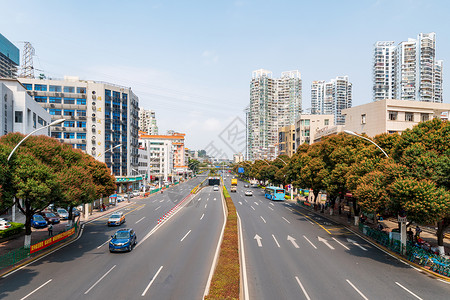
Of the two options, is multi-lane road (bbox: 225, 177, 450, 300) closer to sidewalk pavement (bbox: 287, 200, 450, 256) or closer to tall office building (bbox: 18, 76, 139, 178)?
sidewalk pavement (bbox: 287, 200, 450, 256)

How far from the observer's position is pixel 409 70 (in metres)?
152

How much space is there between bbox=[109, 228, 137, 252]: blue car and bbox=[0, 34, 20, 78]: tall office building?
15874 centimetres

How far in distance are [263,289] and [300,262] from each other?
6144 millimetres

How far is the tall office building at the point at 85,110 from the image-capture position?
238 feet

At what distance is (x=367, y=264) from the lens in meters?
20.9

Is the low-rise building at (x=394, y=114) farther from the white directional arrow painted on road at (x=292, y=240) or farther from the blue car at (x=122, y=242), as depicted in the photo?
the blue car at (x=122, y=242)

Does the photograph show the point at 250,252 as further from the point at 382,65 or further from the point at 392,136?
the point at 382,65

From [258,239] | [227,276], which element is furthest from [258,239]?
Result: [227,276]

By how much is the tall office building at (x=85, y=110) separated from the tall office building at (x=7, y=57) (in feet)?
313

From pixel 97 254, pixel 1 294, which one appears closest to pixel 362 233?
pixel 97 254

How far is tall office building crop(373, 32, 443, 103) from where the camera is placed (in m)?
145

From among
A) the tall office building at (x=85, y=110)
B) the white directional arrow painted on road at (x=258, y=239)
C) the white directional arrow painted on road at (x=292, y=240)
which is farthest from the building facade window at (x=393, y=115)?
the tall office building at (x=85, y=110)

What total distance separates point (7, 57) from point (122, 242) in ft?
577

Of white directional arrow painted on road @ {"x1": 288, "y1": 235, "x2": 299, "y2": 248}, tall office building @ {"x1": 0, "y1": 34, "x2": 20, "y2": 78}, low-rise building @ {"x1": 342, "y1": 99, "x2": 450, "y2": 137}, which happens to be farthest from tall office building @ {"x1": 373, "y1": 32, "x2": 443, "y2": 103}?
tall office building @ {"x1": 0, "y1": 34, "x2": 20, "y2": 78}
